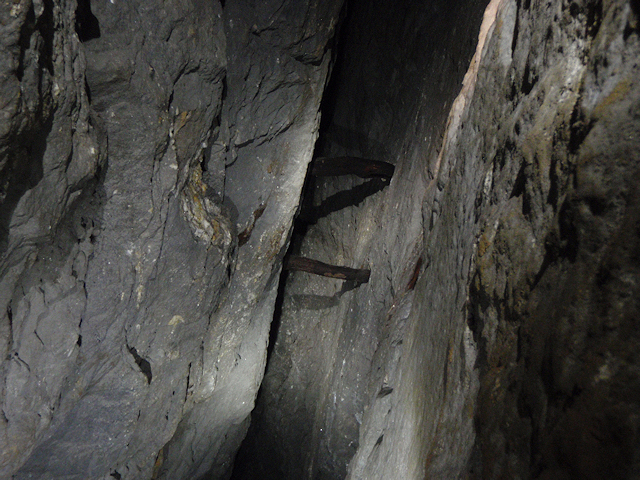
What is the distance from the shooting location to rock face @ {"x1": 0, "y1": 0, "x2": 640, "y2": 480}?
68 cm

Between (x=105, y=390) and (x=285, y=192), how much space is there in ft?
3.65

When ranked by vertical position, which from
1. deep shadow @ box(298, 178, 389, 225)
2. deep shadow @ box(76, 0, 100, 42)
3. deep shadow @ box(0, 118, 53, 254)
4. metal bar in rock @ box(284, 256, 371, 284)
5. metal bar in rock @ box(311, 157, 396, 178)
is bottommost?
metal bar in rock @ box(284, 256, 371, 284)

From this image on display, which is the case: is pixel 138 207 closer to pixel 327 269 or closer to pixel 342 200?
pixel 327 269

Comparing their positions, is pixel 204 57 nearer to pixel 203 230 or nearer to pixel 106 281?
pixel 203 230

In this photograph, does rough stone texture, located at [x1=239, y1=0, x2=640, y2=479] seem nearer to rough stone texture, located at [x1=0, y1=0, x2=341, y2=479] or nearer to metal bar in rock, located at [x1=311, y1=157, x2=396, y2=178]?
metal bar in rock, located at [x1=311, y1=157, x2=396, y2=178]

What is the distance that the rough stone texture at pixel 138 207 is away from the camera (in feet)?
3.86

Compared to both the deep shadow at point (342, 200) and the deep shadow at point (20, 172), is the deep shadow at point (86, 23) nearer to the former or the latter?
the deep shadow at point (20, 172)

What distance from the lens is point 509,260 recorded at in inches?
34.9

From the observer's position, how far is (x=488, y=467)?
83 cm

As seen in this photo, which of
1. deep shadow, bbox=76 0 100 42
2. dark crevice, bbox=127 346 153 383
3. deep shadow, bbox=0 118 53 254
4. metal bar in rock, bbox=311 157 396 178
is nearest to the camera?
deep shadow, bbox=0 118 53 254

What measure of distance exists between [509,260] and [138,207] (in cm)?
121

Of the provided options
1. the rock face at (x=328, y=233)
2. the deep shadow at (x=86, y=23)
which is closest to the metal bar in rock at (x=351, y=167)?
the rock face at (x=328, y=233)

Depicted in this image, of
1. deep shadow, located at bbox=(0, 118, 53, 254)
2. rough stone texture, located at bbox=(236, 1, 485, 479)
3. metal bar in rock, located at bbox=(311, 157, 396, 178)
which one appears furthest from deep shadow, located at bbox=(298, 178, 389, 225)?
deep shadow, located at bbox=(0, 118, 53, 254)

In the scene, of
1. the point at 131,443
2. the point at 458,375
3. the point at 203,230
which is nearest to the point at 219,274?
the point at 203,230
